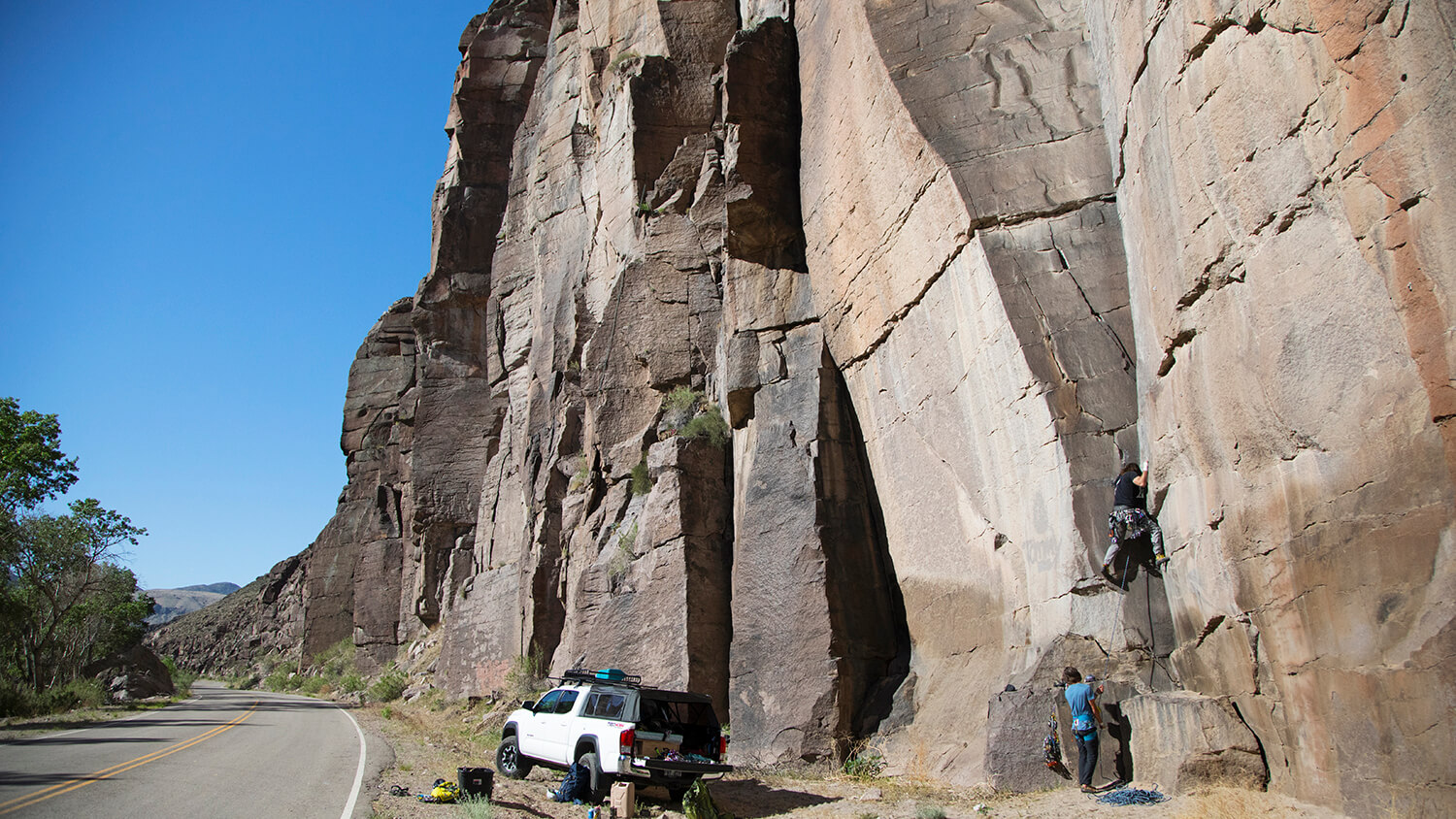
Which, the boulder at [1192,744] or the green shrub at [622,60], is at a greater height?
the green shrub at [622,60]

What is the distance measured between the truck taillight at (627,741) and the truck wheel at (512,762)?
352cm

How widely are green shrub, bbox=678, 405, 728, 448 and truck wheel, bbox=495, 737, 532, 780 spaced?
8506mm

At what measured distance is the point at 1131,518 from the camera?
11633mm

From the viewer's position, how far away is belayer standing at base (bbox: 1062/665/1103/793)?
10773mm

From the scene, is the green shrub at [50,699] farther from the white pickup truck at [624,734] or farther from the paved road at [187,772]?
the white pickup truck at [624,734]

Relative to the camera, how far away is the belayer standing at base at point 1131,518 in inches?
458

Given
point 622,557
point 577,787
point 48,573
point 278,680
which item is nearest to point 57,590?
point 48,573

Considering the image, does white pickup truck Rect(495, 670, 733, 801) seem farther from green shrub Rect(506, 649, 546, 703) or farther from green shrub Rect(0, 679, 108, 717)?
green shrub Rect(0, 679, 108, 717)

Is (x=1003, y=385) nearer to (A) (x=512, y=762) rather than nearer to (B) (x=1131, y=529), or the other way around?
(B) (x=1131, y=529)

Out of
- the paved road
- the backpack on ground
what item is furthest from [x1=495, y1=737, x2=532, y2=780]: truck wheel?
the backpack on ground

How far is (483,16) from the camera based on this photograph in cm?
4334

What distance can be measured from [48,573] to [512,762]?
2911cm

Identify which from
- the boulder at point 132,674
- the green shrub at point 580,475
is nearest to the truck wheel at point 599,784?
the green shrub at point 580,475

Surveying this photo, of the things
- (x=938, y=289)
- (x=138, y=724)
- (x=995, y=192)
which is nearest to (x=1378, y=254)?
(x=995, y=192)
